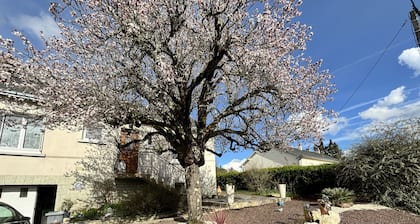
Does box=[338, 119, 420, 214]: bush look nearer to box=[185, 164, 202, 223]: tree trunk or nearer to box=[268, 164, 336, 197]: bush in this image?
box=[268, 164, 336, 197]: bush

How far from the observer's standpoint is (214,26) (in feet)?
22.8

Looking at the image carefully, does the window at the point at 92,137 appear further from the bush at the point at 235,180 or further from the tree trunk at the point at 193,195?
the bush at the point at 235,180

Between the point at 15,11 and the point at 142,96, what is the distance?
474 cm

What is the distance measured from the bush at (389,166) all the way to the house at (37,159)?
11.0 meters

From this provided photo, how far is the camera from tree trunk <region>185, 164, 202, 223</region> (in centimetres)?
743

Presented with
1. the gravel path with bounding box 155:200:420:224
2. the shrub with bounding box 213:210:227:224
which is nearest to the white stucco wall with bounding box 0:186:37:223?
the gravel path with bounding box 155:200:420:224

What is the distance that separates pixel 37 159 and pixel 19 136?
3.90ft

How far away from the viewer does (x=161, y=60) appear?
20.3ft

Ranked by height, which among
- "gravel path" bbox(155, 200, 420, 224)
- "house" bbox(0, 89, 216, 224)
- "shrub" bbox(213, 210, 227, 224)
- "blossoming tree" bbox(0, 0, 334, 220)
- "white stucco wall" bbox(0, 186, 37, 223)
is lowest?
"gravel path" bbox(155, 200, 420, 224)

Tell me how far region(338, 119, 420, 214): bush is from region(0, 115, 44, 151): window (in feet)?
46.3

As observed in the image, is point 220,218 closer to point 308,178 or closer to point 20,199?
point 20,199

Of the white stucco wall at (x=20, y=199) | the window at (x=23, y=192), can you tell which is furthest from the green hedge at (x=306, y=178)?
the window at (x=23, y=192)

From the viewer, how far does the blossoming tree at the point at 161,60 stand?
6.39m

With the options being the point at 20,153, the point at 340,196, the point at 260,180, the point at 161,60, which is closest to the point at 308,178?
the point at 260,180
